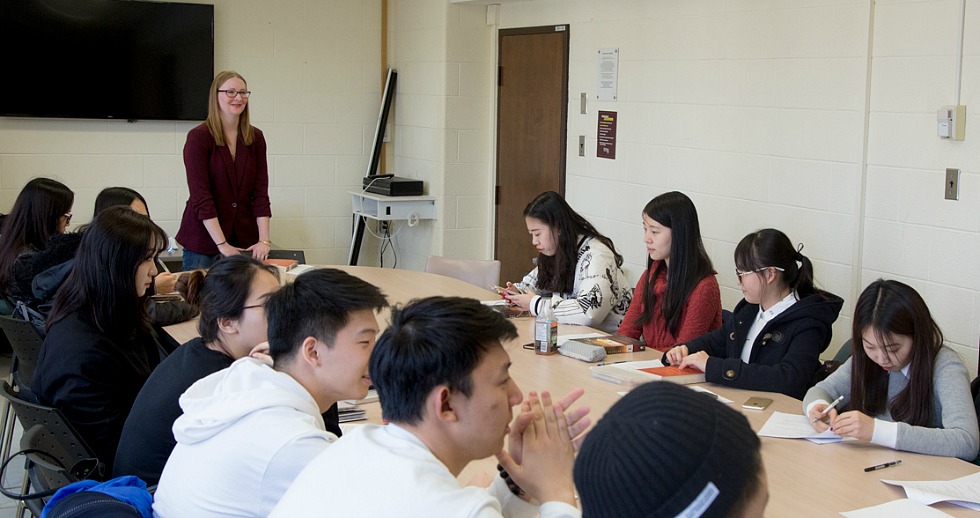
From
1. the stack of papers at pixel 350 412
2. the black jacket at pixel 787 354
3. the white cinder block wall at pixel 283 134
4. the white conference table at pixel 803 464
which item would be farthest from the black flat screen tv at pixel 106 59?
the black jacket at pixel 787 354

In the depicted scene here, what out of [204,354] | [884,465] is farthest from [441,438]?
[884,465]

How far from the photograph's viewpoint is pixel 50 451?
7.98 ft

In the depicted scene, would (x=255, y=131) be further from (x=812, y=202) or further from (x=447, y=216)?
(x=812, y=202)

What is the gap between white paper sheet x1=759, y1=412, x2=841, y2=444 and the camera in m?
2.65

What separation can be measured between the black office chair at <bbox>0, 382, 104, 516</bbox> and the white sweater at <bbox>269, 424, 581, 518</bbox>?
1.07 meters

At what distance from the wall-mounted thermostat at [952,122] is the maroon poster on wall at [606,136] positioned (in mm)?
2134

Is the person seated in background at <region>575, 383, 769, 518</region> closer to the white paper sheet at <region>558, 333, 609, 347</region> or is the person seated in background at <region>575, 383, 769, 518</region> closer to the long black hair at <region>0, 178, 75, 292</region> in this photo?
the white paper sheet at <region>558, 333, 609, 347</region>

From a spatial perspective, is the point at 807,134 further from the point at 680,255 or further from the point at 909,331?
the point at 909,331

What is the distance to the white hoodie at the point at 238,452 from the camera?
186cm

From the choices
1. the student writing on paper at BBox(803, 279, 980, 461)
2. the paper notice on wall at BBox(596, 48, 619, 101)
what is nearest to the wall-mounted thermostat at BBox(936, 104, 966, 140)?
the student writing on paper at BBox(803, 279, 980, 461)

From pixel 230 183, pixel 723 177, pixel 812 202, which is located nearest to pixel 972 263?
pixel 812 202

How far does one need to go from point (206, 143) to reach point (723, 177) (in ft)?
8.66

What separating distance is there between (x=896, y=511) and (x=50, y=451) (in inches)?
77.0

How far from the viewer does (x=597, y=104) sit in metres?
5.79
